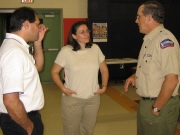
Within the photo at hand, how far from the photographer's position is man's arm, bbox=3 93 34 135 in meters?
1.58

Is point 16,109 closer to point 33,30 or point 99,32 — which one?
point 33,30

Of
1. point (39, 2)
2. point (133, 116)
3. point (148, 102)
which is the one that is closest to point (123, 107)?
point (133, 116)

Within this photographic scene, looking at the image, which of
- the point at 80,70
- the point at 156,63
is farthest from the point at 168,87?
the point at 80,70

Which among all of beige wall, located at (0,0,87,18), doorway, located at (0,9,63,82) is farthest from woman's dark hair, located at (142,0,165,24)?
doorway, located at (0,9,63,82)

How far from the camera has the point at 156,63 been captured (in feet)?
6.66

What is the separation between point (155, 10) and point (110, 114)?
3001 mm

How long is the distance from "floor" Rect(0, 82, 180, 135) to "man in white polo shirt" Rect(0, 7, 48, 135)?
6.85 ft

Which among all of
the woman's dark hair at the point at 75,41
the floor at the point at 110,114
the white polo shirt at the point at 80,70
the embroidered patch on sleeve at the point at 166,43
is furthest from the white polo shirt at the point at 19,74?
the floor at the point at 110,114

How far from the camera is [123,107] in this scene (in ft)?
17.0

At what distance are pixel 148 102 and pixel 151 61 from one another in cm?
38

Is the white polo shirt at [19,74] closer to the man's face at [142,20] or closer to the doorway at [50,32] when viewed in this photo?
the man's face at [142,20]

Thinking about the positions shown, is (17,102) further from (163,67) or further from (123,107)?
(123,107)

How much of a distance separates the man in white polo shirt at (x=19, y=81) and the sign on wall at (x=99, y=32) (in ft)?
20.3

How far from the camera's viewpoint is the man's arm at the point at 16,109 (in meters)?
1.58
